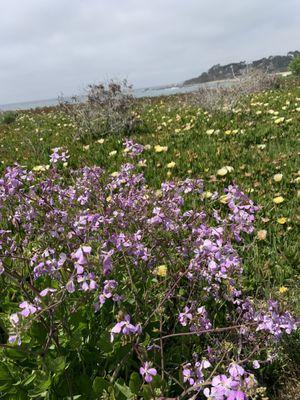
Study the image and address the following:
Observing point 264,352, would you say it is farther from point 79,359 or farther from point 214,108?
point 214,108

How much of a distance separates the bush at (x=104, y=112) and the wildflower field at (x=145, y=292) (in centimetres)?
429

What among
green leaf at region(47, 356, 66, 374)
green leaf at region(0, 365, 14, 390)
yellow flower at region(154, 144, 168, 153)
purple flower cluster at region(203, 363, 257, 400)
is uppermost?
yellow flower at region(154, 144, 168, 153)

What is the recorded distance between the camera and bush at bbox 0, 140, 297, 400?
1.57 meters

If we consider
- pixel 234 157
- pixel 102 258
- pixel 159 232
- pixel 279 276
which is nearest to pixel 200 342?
pixel 159 232

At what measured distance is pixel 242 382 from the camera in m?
1.30

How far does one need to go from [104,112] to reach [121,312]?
747cm

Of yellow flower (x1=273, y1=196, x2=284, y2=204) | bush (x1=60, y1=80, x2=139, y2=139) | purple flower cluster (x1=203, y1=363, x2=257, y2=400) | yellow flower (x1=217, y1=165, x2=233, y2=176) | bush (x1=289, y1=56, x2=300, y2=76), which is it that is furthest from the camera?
bush (x1=289, y1=56, x2=300, y2=76)

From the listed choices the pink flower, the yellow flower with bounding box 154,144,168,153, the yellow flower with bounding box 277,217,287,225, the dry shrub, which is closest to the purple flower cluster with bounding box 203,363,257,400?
the pink flower

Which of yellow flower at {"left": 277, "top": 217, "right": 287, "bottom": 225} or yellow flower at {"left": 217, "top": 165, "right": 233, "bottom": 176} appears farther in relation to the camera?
yellow flower at {"left": 217, "top": 165, "right": 233, "bottom": 176}

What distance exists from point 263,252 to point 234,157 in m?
2.28

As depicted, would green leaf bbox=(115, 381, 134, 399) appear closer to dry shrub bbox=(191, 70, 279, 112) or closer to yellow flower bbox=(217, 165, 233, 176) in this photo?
yellow flower bbox=(217, 165, 233, 176)

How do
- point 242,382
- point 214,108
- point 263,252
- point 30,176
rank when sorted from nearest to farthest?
point 242,382, point 30,176, point 263,252, point 214,108

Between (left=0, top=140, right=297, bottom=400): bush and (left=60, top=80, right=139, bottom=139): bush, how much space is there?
18.5ft

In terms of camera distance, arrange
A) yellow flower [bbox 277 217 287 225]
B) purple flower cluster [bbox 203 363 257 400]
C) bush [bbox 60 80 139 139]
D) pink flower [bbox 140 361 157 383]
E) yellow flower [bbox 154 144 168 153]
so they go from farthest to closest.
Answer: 1. bush [bbox 60 80 139 139]
2. yellow flower [bbox 154 144 168 153]
3. yellow flower [bbox 277 217 287 225]
4. pink flower [bbox 140 361 157 383]
5. purple flower cluster [bbox 203 363 257 400]
